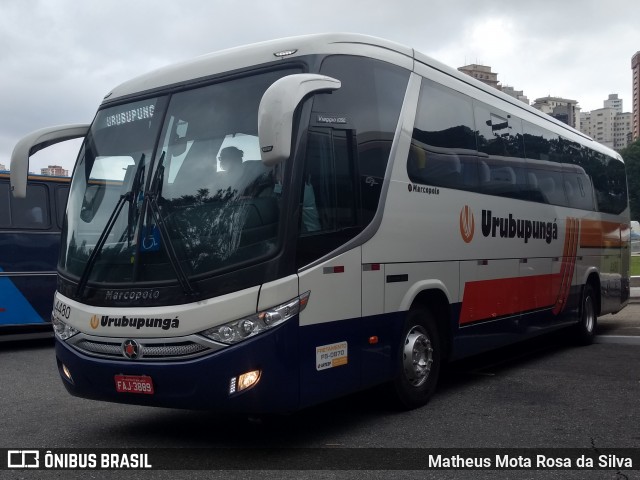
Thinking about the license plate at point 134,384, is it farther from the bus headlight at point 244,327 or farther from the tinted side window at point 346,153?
the tinted side window at point 346,153

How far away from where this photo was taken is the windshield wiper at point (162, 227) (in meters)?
5.71

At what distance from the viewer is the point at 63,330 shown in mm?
6500

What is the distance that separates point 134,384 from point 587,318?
9025 millimetres

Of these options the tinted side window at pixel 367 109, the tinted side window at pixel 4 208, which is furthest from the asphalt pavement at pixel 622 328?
the tinted side window at pixel 4 208

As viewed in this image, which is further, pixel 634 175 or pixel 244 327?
pixel 634 175

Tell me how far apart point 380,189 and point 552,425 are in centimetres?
248

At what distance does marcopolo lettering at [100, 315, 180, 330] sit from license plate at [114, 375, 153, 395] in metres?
0.37

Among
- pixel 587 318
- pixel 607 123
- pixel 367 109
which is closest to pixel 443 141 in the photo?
pixel 367 109

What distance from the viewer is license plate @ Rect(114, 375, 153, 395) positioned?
5.77 metres

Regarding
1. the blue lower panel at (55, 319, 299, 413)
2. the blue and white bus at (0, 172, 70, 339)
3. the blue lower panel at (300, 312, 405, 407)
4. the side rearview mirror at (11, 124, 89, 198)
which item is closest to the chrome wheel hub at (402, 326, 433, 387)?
the blue lower panel at (300, 312, 405, 407)

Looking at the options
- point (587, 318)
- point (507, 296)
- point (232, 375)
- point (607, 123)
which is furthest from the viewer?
point (607, 123)

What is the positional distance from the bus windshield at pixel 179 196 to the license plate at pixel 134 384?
71 centimetres

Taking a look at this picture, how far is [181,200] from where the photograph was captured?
19.8 ft

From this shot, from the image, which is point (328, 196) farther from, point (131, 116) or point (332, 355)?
point (131, 116)
